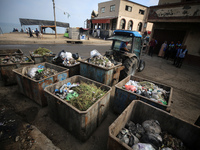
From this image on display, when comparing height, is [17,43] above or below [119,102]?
above

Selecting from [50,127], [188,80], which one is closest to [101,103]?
[50,127]

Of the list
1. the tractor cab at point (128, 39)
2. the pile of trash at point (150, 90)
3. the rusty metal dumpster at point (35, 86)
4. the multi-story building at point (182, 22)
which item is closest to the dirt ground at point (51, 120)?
the rusty metal dumpster at point (35, 86)

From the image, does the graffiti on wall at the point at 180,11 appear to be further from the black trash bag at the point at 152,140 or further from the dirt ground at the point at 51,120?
the black trash bag at the point at 152,140

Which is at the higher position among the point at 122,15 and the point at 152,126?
the point at 122,15

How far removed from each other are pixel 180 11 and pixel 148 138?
11770 millimetres

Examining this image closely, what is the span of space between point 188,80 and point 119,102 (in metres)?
6.16

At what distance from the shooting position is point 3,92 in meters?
3.89

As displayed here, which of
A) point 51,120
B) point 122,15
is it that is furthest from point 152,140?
point 122,15

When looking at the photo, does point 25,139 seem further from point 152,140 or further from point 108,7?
point 108,7

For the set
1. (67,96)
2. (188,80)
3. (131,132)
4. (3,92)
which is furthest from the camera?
(188,80)

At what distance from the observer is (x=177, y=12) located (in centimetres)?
929

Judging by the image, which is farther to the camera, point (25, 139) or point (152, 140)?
Result: point (25, 139)

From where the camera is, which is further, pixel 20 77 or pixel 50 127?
pixel 20 77

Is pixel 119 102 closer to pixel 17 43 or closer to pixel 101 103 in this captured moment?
pixel 101 103
